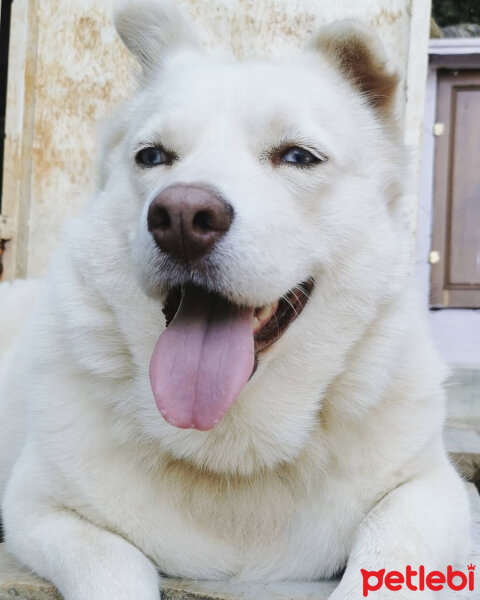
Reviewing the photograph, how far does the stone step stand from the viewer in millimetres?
1917

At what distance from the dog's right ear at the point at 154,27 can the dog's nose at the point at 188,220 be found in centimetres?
102

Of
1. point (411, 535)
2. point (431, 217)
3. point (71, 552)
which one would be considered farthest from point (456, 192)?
point (71, 552)

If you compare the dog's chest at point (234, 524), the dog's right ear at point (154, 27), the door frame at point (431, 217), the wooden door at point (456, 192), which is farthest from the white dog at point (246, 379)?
the wooden door at point (456, 192)

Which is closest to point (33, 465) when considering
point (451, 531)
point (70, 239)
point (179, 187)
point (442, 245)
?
point (70, 239)

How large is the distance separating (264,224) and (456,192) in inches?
203

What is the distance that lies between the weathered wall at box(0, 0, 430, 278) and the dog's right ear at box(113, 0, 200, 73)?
7.56ft

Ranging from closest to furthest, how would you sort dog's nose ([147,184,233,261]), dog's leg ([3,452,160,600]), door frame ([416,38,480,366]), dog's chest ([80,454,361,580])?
Result: dog's nose ([147,184,233,261]), dog's leg ([3,452,160,600]), dog's chest ([80,454,361,580]), door frame ([416,38,480,366])

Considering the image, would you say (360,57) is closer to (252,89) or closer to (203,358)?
(252,89)

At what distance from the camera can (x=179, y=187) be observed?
167cm

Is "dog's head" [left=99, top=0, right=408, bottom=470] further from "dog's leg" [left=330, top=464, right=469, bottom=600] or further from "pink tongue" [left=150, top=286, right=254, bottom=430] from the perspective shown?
"dog's leg" [left=330, top=464, right=469, bottom=600]

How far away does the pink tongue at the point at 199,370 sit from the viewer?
180cm

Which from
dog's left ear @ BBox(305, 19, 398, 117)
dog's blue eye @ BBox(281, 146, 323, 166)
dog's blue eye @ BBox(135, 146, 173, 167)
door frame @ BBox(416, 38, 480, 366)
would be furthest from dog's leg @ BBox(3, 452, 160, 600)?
door frame @ BBox(416, 38, 480, 366)

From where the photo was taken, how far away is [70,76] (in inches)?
191

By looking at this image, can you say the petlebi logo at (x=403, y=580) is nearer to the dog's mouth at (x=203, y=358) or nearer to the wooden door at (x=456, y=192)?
the dog's mouth at (x=203, y=358)
